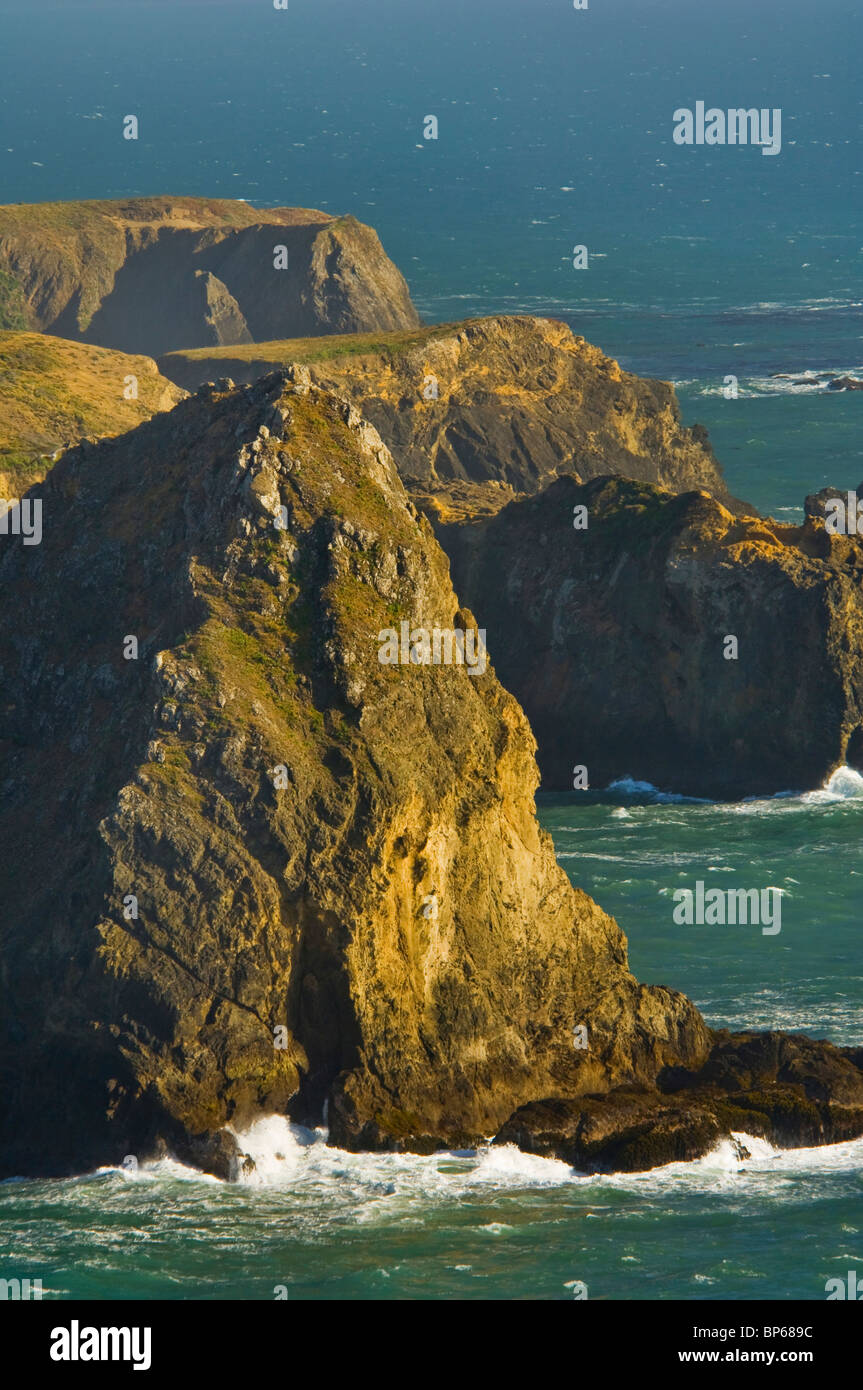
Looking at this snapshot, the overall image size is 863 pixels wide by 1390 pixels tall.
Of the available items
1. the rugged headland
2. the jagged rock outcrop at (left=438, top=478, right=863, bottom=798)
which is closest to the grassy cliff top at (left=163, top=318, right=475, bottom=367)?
the jagged rock outcrop at (left=438, top=478, right=863, bottom=798)

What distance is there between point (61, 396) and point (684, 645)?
37.1 m

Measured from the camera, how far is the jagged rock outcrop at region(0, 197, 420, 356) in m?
170

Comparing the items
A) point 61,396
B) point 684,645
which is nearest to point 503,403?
point 61,396

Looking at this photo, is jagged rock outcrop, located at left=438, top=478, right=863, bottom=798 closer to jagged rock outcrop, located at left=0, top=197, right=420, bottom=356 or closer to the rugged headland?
the rugged headland

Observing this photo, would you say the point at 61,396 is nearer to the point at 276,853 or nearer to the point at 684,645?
the point at 684,645

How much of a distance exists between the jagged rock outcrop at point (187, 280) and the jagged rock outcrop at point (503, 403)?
29001 millimetres

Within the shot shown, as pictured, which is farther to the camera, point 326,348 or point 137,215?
point 137,215

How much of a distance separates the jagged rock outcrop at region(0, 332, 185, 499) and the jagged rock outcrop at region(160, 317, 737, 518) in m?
13.4

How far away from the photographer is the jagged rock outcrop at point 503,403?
13238 cm

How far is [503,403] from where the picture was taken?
445 feet

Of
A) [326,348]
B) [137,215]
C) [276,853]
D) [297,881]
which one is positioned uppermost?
[137,215]

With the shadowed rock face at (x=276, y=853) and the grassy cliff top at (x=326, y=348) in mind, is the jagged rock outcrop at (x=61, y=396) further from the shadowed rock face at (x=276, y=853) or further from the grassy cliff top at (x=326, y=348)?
the shadowed rock face at (x=276, y=853)
